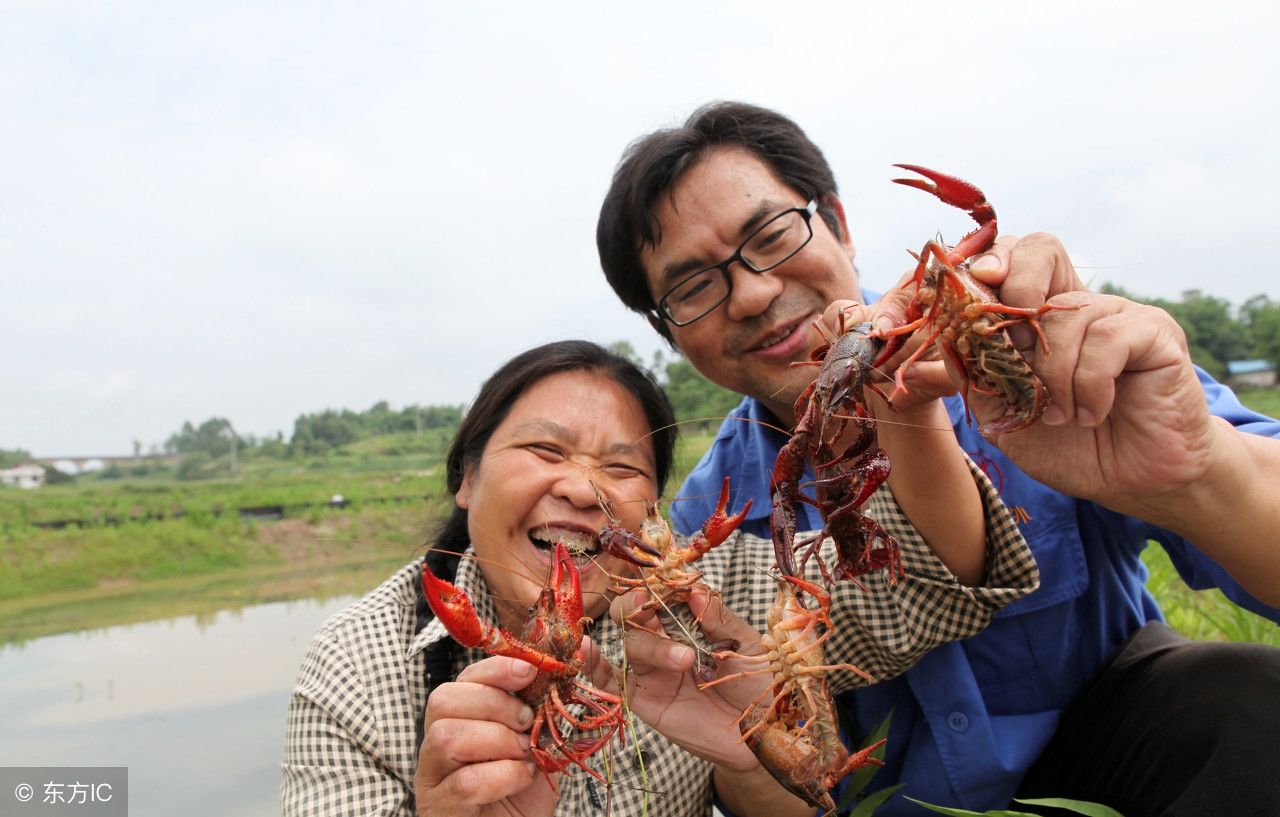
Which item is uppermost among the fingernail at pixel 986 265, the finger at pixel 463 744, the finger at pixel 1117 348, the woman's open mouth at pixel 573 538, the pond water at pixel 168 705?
the fingernail at pixel 986 265

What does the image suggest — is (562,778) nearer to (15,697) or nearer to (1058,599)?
(1058,599)

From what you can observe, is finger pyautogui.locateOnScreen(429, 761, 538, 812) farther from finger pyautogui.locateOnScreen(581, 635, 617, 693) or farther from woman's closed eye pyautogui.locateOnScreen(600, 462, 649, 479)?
woman's closed eye pyautogui.locateOnScreen(600, 462, 649, 479)

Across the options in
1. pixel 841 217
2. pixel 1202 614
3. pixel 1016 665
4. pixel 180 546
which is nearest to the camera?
pixel 1016 665

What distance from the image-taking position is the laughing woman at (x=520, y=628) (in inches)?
87.6

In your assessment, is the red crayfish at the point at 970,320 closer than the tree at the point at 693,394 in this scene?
Yes

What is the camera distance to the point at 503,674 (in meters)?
2.19

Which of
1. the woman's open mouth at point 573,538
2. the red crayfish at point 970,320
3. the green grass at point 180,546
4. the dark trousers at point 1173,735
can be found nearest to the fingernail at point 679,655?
the woman's open mouth at point 573,538

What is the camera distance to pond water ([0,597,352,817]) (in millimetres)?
6625

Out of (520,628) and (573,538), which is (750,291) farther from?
(520,628)

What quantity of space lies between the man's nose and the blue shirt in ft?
3.35

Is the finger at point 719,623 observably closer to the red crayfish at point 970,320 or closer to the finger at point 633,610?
the finger at point 633,610

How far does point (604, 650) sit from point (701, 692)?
60cm

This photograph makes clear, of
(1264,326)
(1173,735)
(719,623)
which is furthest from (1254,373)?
(719,623)

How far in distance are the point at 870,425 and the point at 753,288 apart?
1.38m
